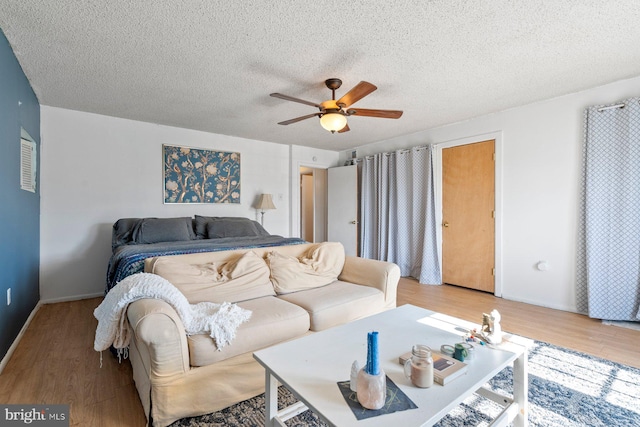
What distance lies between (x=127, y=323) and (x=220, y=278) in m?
0.70

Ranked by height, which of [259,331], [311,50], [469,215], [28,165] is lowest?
[259,331]

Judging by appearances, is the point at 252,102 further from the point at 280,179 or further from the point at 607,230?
the point at 607,230

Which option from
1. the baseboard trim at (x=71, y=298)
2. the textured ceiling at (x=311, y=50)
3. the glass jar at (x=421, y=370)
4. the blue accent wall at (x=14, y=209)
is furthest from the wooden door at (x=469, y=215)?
the baseboard trim at (x=71, y=298)

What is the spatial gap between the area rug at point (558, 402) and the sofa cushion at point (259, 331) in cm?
31

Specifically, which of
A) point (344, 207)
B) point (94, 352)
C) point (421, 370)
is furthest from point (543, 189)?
point (94, 352)

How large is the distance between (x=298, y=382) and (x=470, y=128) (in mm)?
3989

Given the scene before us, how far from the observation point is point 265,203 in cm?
482

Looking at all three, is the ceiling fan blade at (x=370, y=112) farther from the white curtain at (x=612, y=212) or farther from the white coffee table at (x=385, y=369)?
the white curtain at (x=612, y=212)

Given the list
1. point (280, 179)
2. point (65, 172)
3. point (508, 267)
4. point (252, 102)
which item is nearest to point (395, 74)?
point (252, 102)

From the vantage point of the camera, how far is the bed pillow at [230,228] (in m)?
3.89

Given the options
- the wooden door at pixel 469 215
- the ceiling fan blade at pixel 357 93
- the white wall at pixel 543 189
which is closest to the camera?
the ceiling fan blade at pixel 357 93

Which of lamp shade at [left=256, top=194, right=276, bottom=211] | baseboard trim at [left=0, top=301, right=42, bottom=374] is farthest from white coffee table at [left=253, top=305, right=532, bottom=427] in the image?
lamp shade at [left=256, top=194, right=276, bottom=211]

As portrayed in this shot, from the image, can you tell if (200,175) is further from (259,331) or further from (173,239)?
(259,331)

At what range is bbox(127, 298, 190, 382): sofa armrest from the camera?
137 cm
